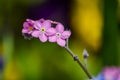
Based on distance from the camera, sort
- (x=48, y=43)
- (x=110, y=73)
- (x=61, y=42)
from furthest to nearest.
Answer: (x=48, y=43) < (x=110, y=73) < (x=61, y=42)

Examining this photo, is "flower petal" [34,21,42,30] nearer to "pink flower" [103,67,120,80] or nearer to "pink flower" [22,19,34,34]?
"pink flower" [22,19,34,34]

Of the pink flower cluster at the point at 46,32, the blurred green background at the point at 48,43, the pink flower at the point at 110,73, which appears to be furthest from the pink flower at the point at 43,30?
the blurred green background at the point at 48,43

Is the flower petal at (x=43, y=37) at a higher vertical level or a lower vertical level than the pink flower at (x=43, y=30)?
lower

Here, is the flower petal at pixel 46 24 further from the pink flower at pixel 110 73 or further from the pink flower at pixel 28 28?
the pink flower at pixel 110 73

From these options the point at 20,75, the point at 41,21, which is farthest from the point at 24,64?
the point at 41,21

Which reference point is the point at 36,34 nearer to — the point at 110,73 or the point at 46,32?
the point at 46,32

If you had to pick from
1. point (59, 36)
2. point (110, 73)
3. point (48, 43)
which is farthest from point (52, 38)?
point (48, 43)

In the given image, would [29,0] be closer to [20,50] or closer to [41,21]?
[20,50]
